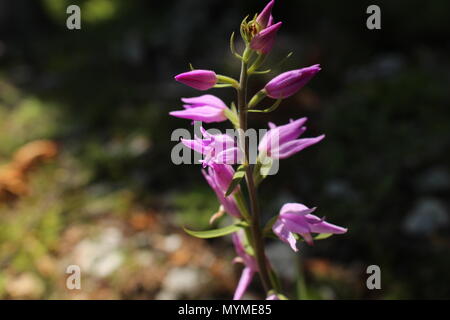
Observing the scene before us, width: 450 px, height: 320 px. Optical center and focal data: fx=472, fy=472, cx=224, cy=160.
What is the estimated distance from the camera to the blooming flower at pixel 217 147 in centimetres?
120

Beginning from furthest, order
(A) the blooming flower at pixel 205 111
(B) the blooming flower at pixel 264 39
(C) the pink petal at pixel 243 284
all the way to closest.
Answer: (C) the pink petal at pixel 243 284, (A) the blooming flower at pixel 205 111, (B) the blooming flower at pixel 264 39

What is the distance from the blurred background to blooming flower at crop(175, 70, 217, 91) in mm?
945

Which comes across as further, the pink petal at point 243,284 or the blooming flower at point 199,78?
the pink petal at point 243,284

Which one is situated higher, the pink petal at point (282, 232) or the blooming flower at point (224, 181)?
the blooming flower at point (224, 181)

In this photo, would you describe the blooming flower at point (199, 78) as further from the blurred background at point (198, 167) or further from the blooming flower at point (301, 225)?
the blurred background at point (198, 167)

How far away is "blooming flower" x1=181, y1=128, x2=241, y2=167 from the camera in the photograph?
1.20 m

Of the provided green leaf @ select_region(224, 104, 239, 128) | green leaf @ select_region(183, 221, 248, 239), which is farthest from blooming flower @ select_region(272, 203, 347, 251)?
green leaf @ select_region(224, 104, 239, 128)

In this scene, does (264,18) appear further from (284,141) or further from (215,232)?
(215,232)

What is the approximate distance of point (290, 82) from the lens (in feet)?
3.91

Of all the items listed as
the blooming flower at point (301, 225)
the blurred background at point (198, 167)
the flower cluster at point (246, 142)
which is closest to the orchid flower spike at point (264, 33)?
the flower cluster at point (246, 142)

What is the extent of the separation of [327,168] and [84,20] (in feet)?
22.6

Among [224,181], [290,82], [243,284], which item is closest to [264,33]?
[290,82]

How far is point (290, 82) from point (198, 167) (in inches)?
96.0

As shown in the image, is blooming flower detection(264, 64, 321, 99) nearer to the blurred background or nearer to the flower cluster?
the flower cluster
